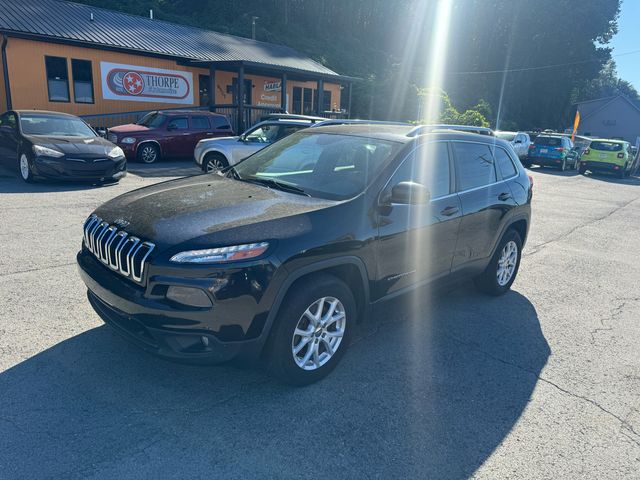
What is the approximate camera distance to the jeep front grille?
9.36 ft

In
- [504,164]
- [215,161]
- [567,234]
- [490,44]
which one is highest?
[490,44]

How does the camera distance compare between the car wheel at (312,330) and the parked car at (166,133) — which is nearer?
the car wheel at (312,330)

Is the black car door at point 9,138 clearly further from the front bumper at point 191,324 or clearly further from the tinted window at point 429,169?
the tinted window at point 429,169

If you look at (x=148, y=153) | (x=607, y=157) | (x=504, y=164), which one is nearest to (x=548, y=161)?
(x=607, y=157)

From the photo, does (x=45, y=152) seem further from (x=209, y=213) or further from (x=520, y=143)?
(x=520, y=143)

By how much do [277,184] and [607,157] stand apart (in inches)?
856

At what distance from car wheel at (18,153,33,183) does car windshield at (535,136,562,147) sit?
67.8 ft

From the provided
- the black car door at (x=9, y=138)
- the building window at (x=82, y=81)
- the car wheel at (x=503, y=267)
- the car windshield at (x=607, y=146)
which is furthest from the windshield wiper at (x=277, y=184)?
the car windshield at (x=607, y=146)

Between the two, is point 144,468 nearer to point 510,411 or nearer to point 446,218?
point 510,411

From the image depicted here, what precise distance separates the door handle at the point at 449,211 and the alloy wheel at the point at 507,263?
1249 millimetres

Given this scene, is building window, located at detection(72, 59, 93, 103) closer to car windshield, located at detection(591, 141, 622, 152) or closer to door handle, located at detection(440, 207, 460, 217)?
door handle, located at detection(440, 207, 460, 217)

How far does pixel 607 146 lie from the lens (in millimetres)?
21000

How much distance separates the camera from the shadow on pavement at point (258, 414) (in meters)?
2.51

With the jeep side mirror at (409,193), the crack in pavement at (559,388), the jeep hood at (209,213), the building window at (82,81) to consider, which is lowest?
the crack in pavement at (559,388)
